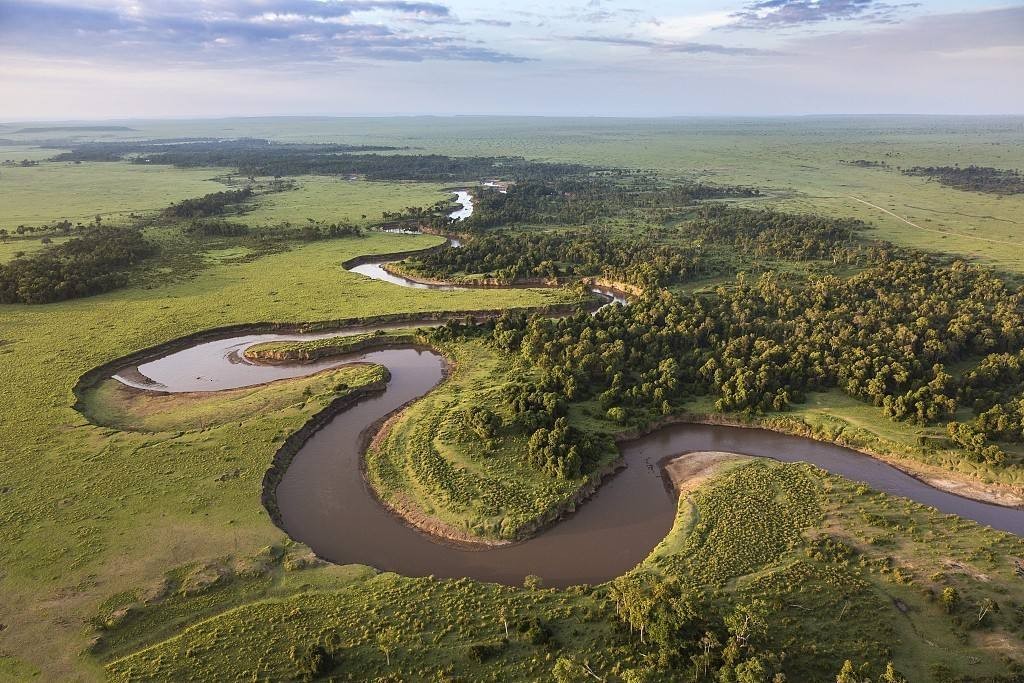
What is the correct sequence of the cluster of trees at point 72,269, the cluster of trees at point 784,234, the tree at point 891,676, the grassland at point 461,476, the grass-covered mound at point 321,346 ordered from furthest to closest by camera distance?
1. the cluster of trees at point 784,234
2. the cluster of trees at point 72,269
3. the grass-covered mound at point 321,346
4. the grassland at point 461,476
5. the tree at point 891,676

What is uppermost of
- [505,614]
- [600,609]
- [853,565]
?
[853,565]

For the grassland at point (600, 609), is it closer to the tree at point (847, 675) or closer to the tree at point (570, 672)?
the tree at point (570, 672)

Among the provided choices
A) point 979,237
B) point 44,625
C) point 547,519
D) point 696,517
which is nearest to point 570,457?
point 547,519

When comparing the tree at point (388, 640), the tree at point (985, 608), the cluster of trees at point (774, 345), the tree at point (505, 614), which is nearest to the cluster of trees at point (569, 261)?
the cluster of trees at point (774, 345)

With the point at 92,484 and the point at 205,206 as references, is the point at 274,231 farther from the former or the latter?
the point at 92,484

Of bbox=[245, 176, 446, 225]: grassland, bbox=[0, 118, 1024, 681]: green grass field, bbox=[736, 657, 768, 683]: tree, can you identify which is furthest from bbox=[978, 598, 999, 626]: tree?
bbox=[245, 176, 446, 225]: grassland

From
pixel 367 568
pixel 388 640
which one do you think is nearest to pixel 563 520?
pixel 367 568

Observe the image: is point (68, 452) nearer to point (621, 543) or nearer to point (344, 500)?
point (344, 500)
